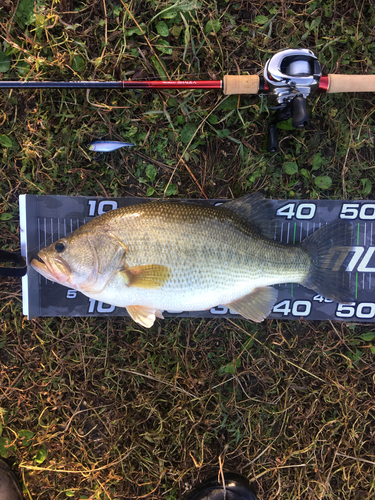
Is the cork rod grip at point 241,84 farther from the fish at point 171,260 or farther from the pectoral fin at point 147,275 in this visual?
the pectoral fin at point 147,275

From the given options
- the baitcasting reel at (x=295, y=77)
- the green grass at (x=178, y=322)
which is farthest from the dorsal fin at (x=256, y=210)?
the baitcasting reel at (x=295, y=77)

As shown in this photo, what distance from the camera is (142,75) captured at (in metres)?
2.34

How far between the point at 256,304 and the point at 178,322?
2.10ft

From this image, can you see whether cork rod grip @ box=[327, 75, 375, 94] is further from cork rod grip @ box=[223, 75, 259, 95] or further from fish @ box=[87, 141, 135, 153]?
fish @ box=[87, 141, 135, 153]

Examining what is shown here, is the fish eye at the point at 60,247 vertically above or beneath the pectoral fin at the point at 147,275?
above

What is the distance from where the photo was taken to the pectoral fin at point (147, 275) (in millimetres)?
1944

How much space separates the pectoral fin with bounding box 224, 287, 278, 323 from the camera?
2.17 m

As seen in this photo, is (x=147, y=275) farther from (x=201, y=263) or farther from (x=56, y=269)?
(x=56, y=269)

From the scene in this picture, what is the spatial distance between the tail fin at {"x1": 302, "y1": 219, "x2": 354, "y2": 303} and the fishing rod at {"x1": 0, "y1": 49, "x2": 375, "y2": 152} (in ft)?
2.44

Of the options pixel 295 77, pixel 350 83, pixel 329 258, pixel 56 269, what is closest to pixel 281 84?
pixel 295 77

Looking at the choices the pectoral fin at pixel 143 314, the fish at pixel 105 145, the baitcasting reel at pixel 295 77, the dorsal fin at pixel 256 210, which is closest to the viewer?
the baitcasting reel at pixel 295 77

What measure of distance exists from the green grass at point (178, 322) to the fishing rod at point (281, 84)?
0.19 m

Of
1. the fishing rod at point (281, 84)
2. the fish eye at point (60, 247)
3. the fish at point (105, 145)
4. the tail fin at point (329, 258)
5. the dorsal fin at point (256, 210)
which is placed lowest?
the tail fin at point (329, 258)

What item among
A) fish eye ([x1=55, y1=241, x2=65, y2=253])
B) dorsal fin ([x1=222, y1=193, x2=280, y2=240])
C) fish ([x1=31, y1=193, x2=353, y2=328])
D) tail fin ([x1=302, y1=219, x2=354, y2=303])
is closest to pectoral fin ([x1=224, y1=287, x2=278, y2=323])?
fish ([x1=31, y1=193, x2=353, y2=328])
